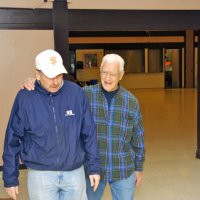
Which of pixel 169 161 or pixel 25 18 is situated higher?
pixel 25 18

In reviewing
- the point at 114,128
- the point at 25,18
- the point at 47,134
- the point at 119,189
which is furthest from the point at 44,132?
the point at 25,18

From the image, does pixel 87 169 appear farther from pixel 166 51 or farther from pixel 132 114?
pixel 166 51

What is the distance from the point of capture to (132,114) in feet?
8.00

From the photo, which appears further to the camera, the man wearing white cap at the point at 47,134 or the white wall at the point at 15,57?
the white wall at the point at 15,57

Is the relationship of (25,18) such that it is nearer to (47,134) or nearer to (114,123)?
(114,123)

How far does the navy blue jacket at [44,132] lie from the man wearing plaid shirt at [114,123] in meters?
0.25

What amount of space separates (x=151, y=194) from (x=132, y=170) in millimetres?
1650

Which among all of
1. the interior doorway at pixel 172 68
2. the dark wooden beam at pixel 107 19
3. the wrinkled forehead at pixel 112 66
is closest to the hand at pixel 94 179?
the wrinkled forehead at pixel 112 66

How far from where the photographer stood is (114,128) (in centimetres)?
239

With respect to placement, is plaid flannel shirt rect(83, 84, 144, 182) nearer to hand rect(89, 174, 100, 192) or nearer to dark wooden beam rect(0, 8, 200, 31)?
hand rect(89, 174, 100, 192)

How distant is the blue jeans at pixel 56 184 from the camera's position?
6.97 ft

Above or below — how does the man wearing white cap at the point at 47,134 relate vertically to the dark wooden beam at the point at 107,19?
below

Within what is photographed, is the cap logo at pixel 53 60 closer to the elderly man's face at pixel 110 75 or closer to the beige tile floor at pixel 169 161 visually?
the elderly man's face at pixel 110 75

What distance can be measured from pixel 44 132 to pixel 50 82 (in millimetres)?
288
